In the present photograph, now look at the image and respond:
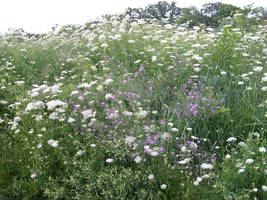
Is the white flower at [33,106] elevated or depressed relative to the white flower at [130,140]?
depressed

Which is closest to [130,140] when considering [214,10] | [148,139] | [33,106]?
[148,139]

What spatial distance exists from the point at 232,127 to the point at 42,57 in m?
6.18

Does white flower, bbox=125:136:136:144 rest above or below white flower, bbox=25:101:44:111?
above

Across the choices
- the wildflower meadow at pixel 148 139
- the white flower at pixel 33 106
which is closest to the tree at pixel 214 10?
the wildflower meadow at pixel 148 139

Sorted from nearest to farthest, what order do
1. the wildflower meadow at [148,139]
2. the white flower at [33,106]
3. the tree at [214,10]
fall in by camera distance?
the wildflower meadow at [148,139], the white flower at [33,106], the tree at [214,10]

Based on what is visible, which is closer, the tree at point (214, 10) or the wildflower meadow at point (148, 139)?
the wildflower meadow at point (148, 139)

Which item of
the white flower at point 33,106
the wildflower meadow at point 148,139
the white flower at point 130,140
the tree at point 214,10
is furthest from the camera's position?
the tree at point 214,10

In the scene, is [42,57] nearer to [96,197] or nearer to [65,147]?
[65,147]

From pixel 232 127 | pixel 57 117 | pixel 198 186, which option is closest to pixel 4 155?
pixel 57 117

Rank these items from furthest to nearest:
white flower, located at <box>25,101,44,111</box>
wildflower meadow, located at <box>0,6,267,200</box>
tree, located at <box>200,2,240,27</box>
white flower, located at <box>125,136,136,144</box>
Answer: tree, located at <box>200,2,240,27</box> < white flower, located at <box>25,101,44,111</box> < white flower, located at <box>125,136,136,144</box> < wildflower meadow, located at <box>0,6,267,200</box>

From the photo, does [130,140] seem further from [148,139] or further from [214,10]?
[214,10]

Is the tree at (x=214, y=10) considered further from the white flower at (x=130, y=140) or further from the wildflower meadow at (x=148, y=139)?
the white flower at (x=130, y=140)

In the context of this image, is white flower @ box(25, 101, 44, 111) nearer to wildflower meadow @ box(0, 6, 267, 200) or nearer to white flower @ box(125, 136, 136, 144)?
wildflower meadow @ box(0, 6, 267, 200)

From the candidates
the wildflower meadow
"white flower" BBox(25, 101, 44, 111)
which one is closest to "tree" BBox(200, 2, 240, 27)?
the wildflower meadow
